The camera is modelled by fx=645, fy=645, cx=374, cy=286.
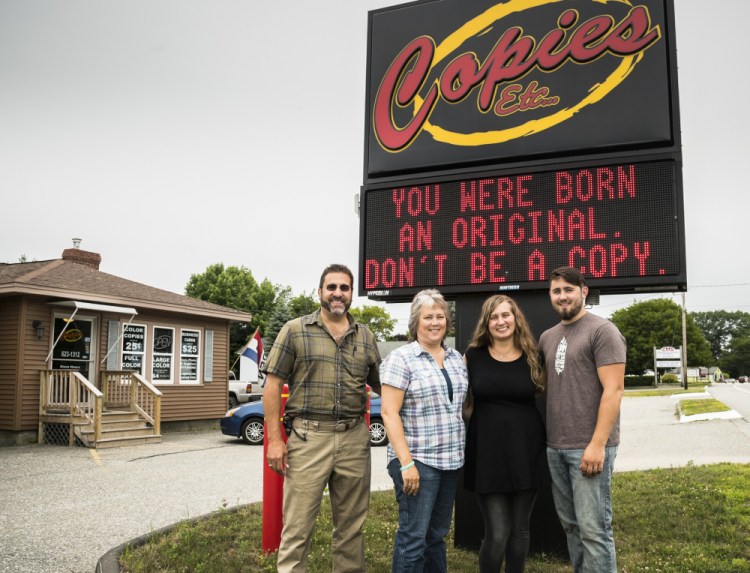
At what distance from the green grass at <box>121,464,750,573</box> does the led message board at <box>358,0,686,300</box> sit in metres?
2.06

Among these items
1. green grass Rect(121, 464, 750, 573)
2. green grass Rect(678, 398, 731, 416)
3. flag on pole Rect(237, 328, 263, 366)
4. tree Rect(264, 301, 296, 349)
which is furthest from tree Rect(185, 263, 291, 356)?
green grass Rect(121, 464, 750, 573)

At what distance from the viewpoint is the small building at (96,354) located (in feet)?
44.8

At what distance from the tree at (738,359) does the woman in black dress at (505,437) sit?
465ft

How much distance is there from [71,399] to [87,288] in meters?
2.97

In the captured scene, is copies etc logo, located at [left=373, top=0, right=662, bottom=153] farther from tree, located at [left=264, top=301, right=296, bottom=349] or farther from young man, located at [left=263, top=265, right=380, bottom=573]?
tree, located at [left=264, top=301, right=296, bottom=349]

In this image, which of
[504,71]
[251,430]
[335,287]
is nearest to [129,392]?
[251,430]

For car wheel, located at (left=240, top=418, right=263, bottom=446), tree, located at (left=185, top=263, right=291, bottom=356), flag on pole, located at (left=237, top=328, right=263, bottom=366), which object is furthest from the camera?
tree, located at (left=185, top=263, right=291, bottom=356)

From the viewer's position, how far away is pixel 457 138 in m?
5.55

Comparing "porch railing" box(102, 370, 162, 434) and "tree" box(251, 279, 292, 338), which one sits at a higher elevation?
"tree" box(251, 279, 292, 338)

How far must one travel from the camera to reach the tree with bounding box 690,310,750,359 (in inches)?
5296

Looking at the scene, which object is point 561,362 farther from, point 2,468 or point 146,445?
point 146,445

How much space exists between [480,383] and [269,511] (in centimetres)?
254

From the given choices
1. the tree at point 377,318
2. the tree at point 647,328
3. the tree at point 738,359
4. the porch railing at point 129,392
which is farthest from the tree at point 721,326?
the porch railing at point 129,392

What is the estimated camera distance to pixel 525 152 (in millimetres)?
5266
